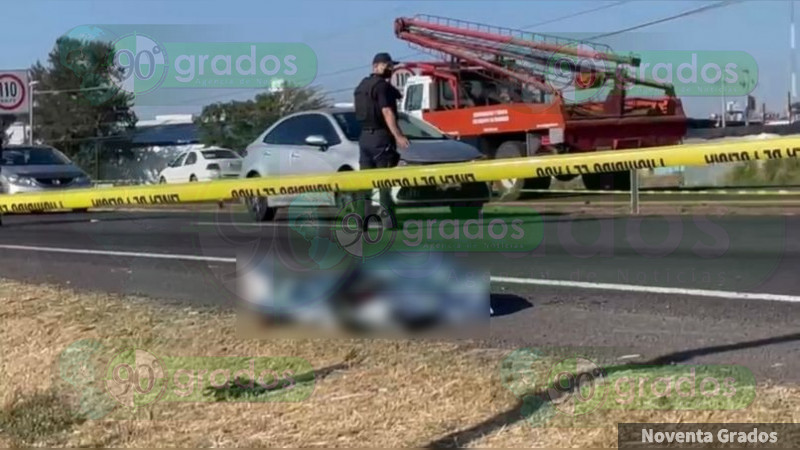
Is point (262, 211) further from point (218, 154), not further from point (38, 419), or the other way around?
point (38, 419)

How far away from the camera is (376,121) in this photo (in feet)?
33.1

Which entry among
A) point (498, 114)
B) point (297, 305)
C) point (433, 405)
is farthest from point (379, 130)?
point (498, 114)

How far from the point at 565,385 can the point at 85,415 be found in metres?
2.36

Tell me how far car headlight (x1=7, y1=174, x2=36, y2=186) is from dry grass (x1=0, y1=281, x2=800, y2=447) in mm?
11518

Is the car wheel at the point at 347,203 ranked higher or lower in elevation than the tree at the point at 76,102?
lower

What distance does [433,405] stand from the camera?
4.91 meters

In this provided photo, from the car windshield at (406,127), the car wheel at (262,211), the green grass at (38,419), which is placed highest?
the car windshield at (406,127)

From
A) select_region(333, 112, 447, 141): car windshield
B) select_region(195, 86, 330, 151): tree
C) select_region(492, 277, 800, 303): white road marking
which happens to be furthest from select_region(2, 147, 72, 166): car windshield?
select_region(492, 277, 800, 303): white road marking

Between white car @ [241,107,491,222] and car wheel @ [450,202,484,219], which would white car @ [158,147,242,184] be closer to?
white car @ [241,107,491,222]

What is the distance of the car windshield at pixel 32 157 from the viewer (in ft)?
60.3

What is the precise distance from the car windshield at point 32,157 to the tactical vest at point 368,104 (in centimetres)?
1010

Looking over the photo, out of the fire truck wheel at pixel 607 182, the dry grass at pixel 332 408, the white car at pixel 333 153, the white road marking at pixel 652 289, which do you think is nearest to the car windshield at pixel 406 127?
the white car at pixel 333 153

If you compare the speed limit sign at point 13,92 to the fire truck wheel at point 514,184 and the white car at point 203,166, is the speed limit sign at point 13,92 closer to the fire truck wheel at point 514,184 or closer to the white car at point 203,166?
the white car at point 203,166

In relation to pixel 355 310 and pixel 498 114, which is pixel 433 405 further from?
pixel 498 114
